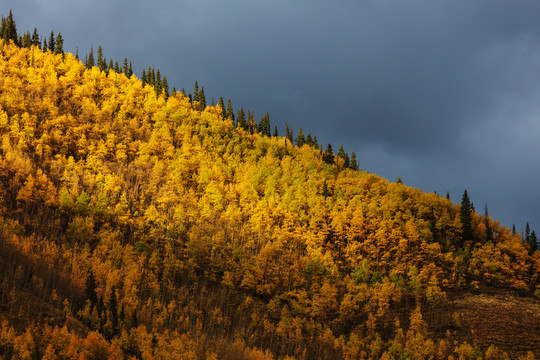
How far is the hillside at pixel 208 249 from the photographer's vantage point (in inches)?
3642

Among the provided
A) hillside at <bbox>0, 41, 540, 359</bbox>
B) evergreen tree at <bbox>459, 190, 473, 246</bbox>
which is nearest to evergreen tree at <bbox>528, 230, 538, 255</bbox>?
hillside at <bbox>0, 41, 540, 359</bbox>

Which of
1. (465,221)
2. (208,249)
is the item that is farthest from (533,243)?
(208,249)

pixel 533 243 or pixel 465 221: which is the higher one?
pixel 465 221

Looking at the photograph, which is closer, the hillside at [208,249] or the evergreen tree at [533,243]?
the hillside at [208,249]

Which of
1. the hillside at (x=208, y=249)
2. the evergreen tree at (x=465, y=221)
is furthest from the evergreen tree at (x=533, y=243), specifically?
the evergreen tree at (x=465, y=221)

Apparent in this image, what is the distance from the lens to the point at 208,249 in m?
132

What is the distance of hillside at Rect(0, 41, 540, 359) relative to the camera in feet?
Result: 303

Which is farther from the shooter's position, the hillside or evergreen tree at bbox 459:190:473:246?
evergreen tree at bbox 459:190:473:246

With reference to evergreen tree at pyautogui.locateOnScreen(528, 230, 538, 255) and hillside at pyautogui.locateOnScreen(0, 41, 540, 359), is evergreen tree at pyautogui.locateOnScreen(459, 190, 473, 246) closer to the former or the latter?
hillside at pyautogui.locateOnScreen(0, 41, 540, 359)

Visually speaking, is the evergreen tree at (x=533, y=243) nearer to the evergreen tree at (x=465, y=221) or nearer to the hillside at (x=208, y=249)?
the hillside at (x=208, y=249)

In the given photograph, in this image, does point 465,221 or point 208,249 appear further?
→ point 465,221

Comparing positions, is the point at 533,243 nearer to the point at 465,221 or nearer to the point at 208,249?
the point at 465,221

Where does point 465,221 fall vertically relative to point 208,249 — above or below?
above

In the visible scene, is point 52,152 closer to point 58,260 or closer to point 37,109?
point 37,109
